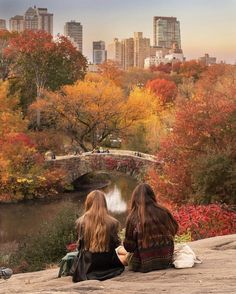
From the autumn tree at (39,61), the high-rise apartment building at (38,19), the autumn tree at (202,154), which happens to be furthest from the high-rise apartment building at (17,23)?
the autumn tree at (202,154)

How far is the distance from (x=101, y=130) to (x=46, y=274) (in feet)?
91.7

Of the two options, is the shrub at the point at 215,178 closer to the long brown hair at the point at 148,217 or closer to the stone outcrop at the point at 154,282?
the stone outcrop at the point at 154,282

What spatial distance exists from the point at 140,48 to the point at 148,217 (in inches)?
5584

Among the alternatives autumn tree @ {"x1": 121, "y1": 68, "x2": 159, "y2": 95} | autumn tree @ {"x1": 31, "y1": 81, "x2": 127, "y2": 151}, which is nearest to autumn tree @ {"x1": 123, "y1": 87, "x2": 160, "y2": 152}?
autumn tree @ {"x1": 31, "y1": 81, "x2": 127, "y2": 151}

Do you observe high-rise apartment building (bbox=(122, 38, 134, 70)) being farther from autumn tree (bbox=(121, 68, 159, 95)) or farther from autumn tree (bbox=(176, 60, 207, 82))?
autumn tree (bbox=(121, 68, 159, 95))

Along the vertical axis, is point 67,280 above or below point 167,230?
below

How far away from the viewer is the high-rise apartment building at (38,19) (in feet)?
417

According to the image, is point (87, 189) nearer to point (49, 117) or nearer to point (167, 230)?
point (49, 117)

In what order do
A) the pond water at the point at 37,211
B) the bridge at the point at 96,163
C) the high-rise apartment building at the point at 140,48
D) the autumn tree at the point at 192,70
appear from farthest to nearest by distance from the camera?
the high-rise apartment building at the point at 140,48 < the autumn tree at the point at 192,70 < the bridge at the point at 96,163 < the pond water at the point at 37,211

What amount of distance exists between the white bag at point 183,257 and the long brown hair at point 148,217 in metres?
0.39

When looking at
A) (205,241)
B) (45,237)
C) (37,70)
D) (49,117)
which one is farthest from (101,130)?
(205,241)

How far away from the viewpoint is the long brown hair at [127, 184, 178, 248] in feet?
20.0

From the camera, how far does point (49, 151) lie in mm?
32938

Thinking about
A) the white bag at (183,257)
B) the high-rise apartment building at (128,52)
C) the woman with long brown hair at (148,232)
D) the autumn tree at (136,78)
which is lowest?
the white bag at (183,257)
